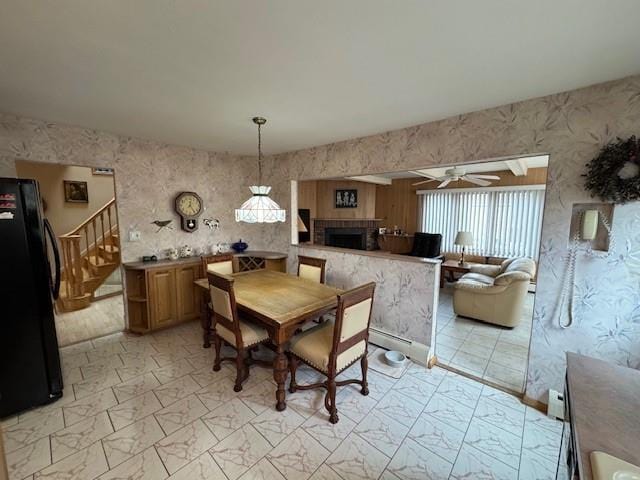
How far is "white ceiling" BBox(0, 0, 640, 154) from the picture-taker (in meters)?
1.14

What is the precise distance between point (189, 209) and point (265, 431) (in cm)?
299

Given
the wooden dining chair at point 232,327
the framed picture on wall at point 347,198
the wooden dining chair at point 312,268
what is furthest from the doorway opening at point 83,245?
the framed picture on wall at point 347,198

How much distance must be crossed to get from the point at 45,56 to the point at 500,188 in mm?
6246

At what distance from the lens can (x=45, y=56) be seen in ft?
4.87

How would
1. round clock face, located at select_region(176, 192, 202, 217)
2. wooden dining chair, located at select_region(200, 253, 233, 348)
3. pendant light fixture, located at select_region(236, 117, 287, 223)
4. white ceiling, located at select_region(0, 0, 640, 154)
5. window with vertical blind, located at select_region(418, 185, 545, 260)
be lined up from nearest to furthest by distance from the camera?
white ceiling, located at select_region(0, 0, 640, 154) < pendant light fixture, located at select_region(236, 117, 287, 223) < wooden dining chair, located at select_region(200, 253, 233, 348) < round clock face, located at select_region(176, 192, 202, 217) < window with vertical blind, located at select_region(418, 185, 545, 260)

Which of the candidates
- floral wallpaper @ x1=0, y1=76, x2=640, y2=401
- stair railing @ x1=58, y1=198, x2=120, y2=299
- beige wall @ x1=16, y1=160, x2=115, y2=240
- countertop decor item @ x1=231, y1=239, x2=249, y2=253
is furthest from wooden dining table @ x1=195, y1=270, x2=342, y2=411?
beige wall @ x1=16, y1=160, x2=115, y2=240

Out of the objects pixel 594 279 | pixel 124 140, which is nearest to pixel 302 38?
pixel 594 279

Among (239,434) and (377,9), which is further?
(239,434)

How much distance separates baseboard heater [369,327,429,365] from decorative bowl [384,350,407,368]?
3.1 inches

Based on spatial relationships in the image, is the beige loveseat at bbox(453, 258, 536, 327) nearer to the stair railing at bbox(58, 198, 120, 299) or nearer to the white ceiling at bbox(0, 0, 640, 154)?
the white ceiling at bbox(0, 0, 640, 154)

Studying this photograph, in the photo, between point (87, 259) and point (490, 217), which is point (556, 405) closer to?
point (490, 217)

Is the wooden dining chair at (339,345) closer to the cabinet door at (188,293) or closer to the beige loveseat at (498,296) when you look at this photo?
the cabinet door at (188,293)

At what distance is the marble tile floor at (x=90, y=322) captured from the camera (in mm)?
3170

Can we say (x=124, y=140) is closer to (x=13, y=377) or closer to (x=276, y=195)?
(x=276, y=195)
